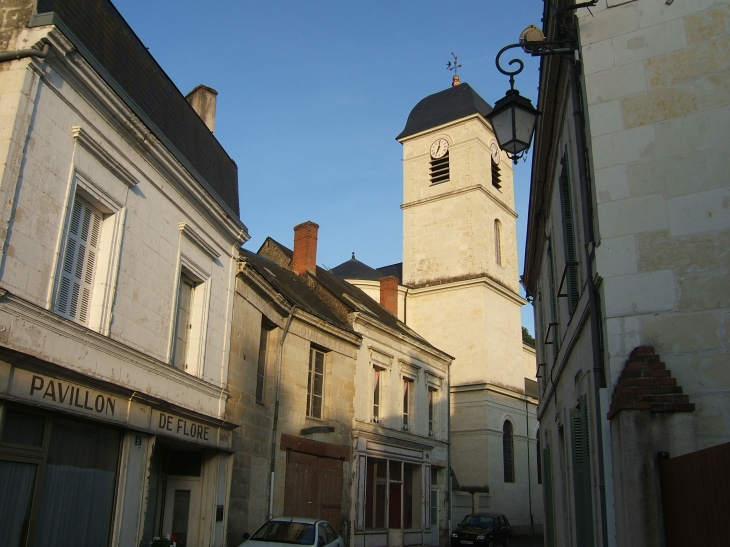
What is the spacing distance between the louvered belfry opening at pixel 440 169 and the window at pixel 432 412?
16483 millimetres

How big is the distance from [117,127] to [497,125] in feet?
17.4

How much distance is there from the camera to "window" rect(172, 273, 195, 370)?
1125 centimetres

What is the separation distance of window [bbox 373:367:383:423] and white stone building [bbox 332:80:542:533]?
9018 mm

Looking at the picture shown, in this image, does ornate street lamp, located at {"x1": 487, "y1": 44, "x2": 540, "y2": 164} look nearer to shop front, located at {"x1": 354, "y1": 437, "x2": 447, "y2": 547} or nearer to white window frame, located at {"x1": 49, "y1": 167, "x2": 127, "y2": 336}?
white window frame, located at {"x1": 49, "y1": 167, "x2": 127, "y2": 336}

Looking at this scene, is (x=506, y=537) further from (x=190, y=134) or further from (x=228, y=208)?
(x=190, y=134)

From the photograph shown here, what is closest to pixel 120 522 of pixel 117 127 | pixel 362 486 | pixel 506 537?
pixel 117 127

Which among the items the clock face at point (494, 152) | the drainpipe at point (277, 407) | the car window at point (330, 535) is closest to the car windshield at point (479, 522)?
the drainpipe at point (277, 407)

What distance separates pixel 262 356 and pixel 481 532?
11696mm

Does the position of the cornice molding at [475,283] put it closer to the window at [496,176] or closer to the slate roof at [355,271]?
the slate roof at [355,271]

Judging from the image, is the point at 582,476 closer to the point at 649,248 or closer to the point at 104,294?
the point at 649,248

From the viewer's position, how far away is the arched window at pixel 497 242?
36844 millimetres

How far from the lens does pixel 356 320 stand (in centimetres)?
2034

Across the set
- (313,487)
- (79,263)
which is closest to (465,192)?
(313,487)

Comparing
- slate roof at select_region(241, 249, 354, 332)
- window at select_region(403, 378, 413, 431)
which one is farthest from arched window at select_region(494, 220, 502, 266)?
slate roof at select_region(241, 249, 354, 332)
